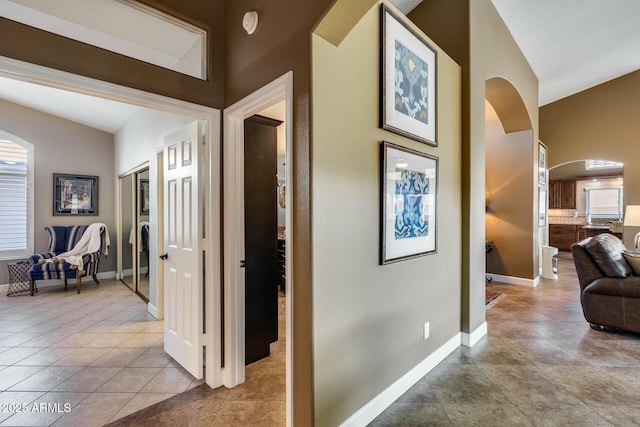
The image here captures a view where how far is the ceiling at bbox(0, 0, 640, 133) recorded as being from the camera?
11.8 feet

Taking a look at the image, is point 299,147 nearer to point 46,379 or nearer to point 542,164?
point 46,379

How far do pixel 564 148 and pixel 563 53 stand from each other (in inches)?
103

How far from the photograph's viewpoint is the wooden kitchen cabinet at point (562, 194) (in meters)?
9.15

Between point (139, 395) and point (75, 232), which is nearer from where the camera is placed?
point (139, 395)

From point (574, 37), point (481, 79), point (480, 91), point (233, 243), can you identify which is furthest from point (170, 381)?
point (574, 37)

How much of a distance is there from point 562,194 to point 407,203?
399 inches

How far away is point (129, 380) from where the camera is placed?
2.31 metres

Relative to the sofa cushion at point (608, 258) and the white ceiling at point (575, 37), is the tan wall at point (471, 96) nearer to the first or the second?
the white ceiling at point (575, 37)

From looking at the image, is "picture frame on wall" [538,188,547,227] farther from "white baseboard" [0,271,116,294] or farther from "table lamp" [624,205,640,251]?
"white baseboard" [0,271,116,294]

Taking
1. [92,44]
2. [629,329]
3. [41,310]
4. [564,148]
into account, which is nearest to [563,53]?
[564,148]

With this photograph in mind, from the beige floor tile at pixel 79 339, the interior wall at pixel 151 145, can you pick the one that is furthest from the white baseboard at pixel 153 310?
the beige floor tile at pixel 79 339

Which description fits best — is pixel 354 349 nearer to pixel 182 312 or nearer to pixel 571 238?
pixel 182 312

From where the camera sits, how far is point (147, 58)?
2049 millimetres

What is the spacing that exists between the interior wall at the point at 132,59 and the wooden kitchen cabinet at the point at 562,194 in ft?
36.4
